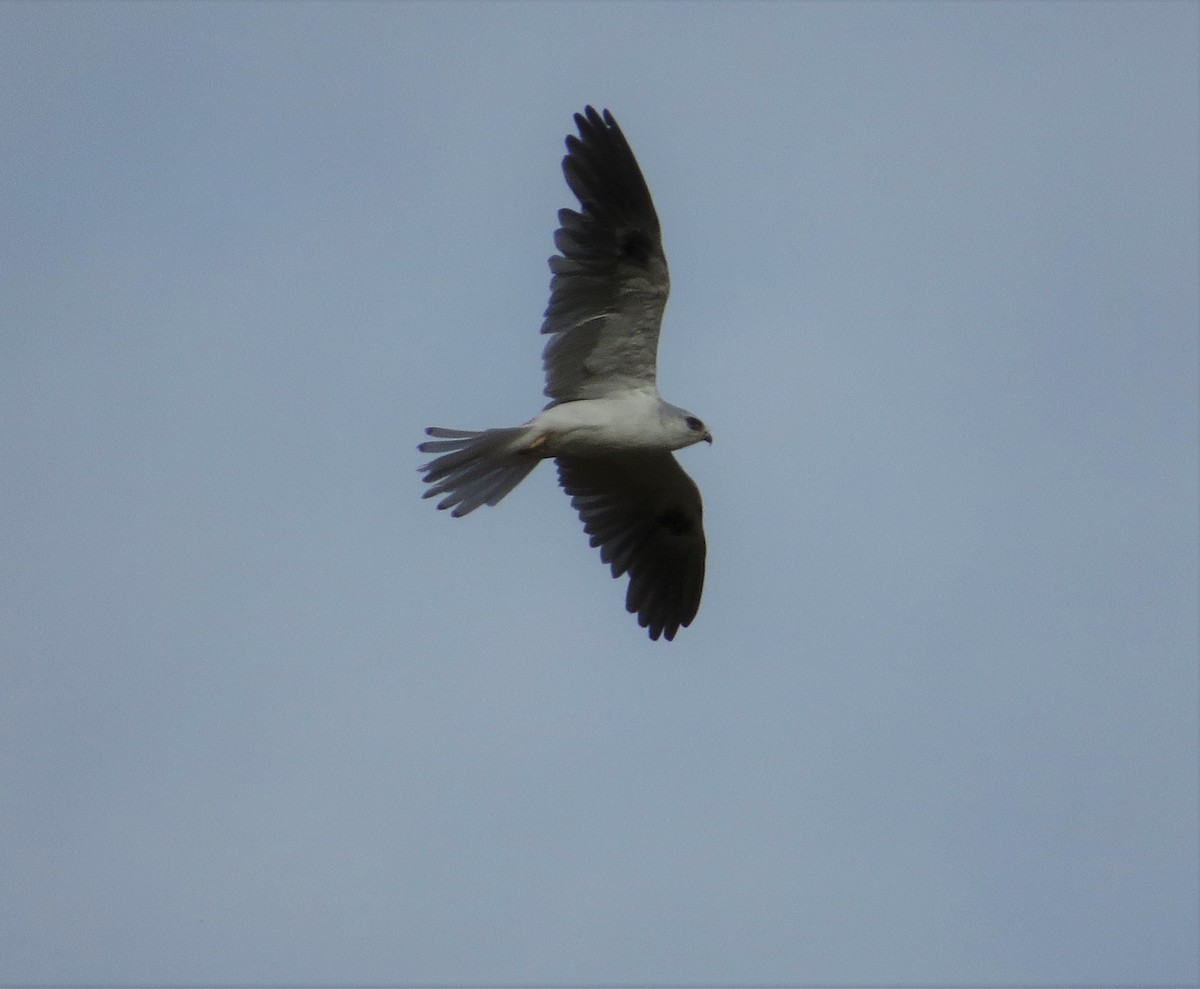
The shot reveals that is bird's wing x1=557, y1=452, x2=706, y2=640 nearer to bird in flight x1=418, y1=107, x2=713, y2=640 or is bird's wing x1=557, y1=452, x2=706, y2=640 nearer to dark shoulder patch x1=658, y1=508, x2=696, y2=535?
dark shoulder patch x1=658, y1=508, x2=696, y2=535

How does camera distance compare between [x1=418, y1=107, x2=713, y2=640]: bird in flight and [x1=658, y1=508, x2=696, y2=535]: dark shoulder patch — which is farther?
[x1=658, y1=508, x2=696, y2=535]: dark shoulder patch

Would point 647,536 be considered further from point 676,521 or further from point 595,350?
point 595,350

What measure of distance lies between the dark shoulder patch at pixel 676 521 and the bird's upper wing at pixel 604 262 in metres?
1.62

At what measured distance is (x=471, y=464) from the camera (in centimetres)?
1036

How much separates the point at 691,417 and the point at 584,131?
178cm

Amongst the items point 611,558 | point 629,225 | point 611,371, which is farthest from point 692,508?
point 629,225

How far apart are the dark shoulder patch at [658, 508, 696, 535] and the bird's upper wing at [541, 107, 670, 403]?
1.62 m

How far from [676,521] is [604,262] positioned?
7.37ft

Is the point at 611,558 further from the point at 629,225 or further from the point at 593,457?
the point at 629,225

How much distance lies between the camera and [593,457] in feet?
35.6

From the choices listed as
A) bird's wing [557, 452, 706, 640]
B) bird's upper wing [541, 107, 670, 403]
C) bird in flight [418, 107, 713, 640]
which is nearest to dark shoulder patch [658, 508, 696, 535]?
bird's wing [557, 452, 706, 640]

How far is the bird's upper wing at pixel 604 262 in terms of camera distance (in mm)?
10203

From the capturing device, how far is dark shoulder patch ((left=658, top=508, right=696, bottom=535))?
11812 mm

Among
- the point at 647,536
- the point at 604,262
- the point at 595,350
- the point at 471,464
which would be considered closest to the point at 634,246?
the point at 604,262
